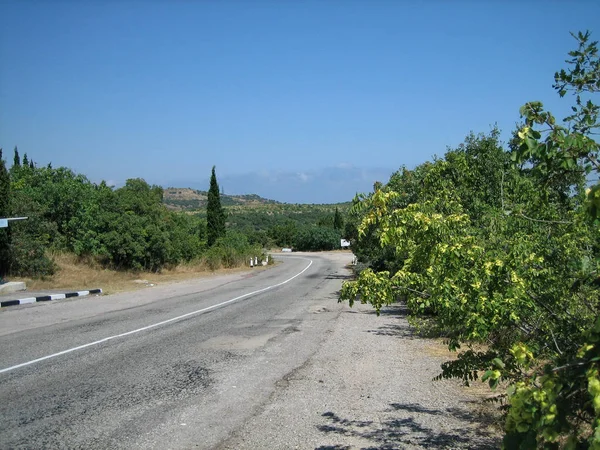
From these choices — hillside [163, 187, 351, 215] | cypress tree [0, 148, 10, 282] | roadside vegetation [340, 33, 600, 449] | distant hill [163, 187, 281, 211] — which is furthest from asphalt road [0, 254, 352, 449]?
hillside [163, 187, 351, 215]

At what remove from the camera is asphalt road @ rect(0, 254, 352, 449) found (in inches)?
219

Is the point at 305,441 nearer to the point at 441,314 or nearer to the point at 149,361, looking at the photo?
the point at 441,314

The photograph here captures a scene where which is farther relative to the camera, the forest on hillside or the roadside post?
the forest on hillside

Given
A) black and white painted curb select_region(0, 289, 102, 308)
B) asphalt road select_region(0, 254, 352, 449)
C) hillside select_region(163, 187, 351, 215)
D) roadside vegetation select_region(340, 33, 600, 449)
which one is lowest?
black and white painted curb select_region(0, 289, 102, 308)

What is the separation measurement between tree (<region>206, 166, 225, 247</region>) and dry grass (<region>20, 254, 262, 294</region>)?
1583cm

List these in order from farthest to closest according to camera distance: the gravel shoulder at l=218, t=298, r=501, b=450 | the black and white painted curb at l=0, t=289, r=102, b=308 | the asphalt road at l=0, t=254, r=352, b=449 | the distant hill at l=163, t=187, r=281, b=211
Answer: the distant hill at l=163, t=187, r=281, b=211 → the black and white painted curb at l=0, t=289, r=102, b=308 → the asphalt road at l=0, t=254, r=352, b=449 → the gravel shoulder at l=218, t=298, r=501, b=450

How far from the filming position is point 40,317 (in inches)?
571

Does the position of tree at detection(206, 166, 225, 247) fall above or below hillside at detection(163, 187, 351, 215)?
below

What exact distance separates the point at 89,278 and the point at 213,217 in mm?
22643

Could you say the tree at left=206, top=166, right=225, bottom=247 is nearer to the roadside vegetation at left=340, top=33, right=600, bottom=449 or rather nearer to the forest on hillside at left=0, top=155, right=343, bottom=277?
the forest on hillside at left=0, top=155, right=343, bottom=277

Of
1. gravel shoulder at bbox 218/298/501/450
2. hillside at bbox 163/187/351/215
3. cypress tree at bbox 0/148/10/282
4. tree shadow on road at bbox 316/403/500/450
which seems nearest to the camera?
tree shadow on road at bbox 316/403/500/450

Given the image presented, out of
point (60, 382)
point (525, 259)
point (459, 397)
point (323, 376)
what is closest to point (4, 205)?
point (60, 382)

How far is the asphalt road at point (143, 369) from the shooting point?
5.57 meters

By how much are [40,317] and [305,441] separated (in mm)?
11617
